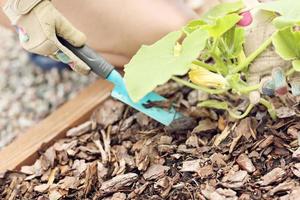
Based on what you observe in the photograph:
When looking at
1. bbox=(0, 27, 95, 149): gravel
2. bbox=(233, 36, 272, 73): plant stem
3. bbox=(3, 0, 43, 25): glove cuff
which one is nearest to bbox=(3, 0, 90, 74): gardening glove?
bbox=(3, 0, 43, 25): glove cuff

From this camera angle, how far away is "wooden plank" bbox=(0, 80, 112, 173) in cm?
130

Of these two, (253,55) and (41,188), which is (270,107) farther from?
(41,188)

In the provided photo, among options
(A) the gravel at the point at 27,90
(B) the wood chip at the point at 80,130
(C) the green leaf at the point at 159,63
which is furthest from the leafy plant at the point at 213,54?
(A) the gravel at the point at 27,90

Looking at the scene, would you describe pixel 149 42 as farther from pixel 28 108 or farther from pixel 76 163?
pixel 28 108

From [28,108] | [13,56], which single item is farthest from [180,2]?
[13,56]

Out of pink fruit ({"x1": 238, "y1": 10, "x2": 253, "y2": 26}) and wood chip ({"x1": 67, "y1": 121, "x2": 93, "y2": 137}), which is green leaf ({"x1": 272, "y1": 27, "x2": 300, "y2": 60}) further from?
wood chip ({"x1": 67, "y1": 121, "x2": 93, "y2": 137})

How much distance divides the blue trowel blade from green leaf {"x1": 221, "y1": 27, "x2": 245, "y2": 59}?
0.19 m

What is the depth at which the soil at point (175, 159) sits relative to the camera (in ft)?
3.49

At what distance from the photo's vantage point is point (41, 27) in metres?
1.13

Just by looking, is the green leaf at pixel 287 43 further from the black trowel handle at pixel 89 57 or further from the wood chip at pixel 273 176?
the black trowel handle at pixel 89 57

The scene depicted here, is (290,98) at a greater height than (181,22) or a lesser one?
lesser

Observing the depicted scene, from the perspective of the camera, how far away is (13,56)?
73.2 inches

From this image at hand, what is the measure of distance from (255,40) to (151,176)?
281 mm

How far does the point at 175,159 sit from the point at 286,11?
0.31 meters
